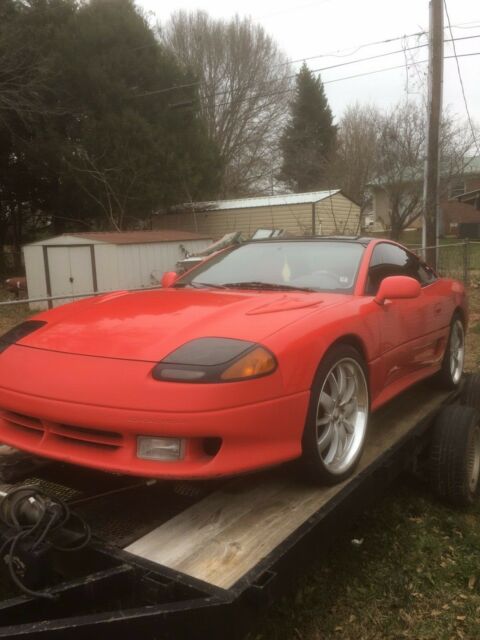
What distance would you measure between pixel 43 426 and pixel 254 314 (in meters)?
1.02

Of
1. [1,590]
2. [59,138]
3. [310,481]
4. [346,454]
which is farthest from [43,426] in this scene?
[59,138]

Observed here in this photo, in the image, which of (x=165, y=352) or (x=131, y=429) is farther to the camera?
(x=165, y=352)

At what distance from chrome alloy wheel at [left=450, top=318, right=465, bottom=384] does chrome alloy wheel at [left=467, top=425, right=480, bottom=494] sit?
38.6 inches

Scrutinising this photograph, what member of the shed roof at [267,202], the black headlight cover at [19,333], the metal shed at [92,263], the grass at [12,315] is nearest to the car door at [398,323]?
the black headlight cover at [19,333]

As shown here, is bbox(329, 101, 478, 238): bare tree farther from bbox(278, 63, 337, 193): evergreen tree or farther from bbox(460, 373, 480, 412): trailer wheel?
A: bbox(460, 373, 480, 412): trailer wheel

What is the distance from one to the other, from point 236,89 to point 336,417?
1412 inches

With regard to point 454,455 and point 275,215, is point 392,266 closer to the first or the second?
point 454,455

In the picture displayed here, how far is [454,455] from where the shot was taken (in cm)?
316

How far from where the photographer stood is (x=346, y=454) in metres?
2.73

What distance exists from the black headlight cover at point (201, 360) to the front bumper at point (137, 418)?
4 centimetres

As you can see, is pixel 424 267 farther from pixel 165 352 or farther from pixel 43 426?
pixel 43 426

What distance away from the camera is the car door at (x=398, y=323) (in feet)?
10.5

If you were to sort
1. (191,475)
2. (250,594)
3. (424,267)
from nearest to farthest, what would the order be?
(250,594) → (191,475) → (424,267)

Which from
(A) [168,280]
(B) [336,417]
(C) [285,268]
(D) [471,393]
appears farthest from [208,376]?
(D) [471,393]
